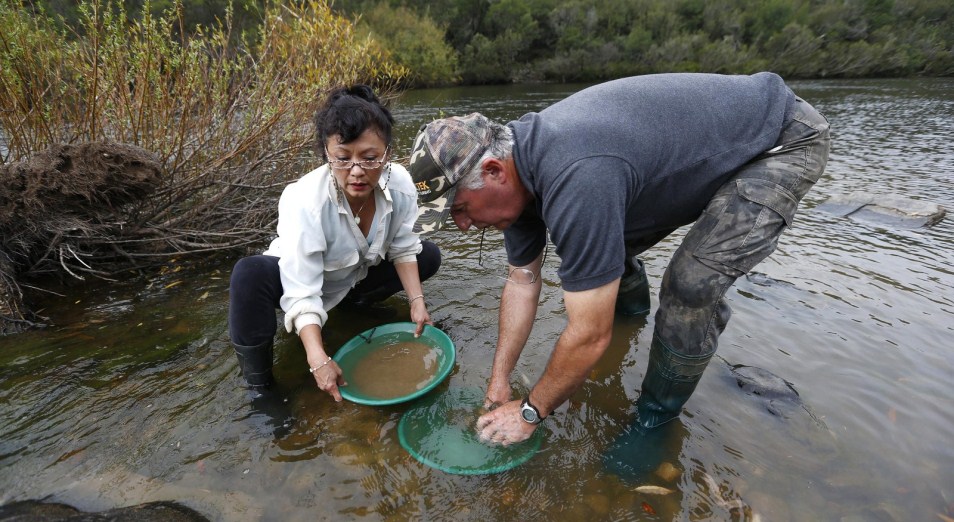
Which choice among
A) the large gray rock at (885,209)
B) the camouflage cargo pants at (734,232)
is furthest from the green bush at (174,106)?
the large gray rock at (885,209)

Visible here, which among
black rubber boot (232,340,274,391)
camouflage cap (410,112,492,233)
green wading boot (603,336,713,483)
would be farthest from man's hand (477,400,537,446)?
black rubber boot (232,340,274,391)

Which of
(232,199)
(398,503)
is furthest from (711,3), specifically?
(398,503)

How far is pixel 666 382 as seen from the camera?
2.01 metres

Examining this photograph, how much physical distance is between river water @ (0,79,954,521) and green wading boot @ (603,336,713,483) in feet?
0.13

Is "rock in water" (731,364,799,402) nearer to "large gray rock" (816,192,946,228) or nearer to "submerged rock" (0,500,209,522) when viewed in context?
"submerged rock" (0,500,209,522)

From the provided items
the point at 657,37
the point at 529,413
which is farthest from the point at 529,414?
the point at 657,37

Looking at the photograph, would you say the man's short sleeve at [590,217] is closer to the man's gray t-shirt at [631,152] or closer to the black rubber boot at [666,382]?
the man's gray t-shirt at [631,152]

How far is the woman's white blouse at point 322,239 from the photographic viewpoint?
215 cm

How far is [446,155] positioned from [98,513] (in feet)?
6.16

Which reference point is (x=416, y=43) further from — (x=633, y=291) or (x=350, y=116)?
(x=350, y=116)

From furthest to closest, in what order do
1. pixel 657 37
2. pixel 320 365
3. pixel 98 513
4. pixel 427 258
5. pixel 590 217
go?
pixel 657 37
pixel 427 258
pixel 320 365
pixel 98 513
pixel 590 217

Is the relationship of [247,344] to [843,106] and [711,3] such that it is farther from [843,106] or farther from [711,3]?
[711,3]

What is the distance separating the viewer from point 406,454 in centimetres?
216

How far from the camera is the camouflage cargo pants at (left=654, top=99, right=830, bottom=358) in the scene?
181 cm
